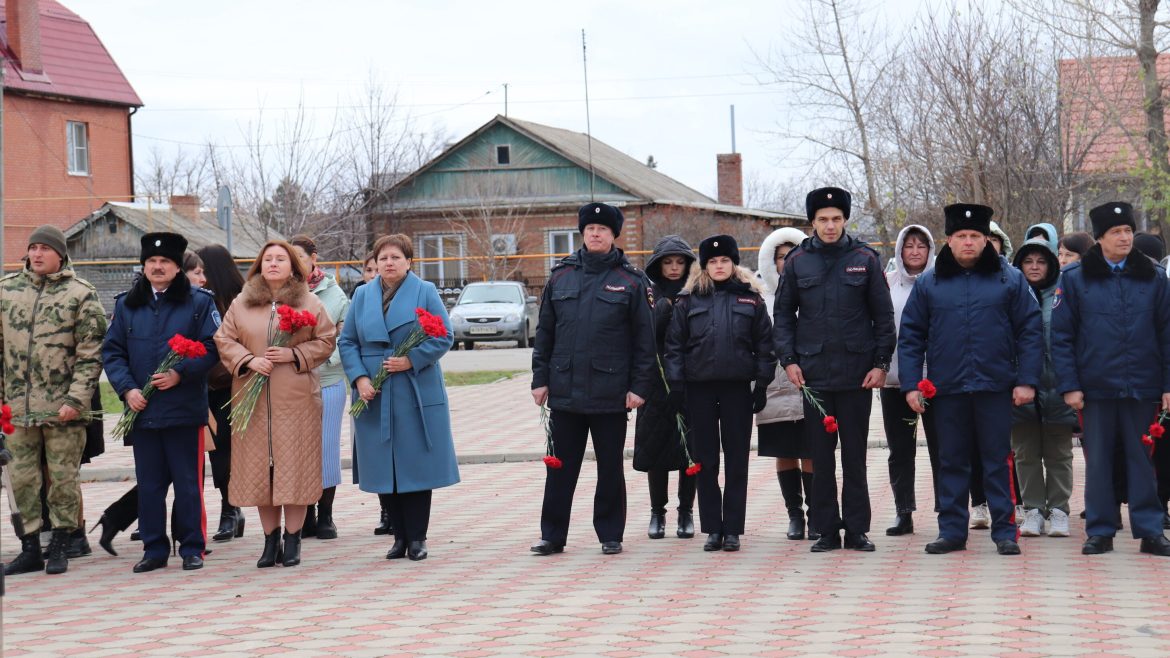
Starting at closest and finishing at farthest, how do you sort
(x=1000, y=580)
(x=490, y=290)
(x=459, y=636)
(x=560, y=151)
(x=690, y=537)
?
(x=459, y=636) → (x=1000, y=580) → (x=690, y=537) → (x=490, y=290) → (x=560, y=151)

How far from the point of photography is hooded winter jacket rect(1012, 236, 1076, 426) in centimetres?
910

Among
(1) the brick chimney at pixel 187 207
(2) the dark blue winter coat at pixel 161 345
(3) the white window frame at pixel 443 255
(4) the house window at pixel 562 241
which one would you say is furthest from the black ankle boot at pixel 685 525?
(4) the house window at pixel 562 241

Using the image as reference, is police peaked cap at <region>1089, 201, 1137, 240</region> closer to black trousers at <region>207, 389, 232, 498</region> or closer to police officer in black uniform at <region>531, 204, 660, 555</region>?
police officer in black uniform at <region>531, 204, 660, 555</region>

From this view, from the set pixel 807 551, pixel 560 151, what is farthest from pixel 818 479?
pixel 560 151

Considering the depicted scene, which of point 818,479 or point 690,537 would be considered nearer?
point 818,479

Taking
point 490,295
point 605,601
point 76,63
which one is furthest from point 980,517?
point 76,63

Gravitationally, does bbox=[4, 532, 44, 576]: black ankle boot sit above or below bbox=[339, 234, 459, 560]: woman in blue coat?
below

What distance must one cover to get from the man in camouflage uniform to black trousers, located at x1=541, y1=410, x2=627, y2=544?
2.79 metres

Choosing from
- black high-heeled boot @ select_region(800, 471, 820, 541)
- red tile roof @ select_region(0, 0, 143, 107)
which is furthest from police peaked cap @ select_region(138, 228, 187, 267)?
red tile roof @ select_region(0, 0, 143, 107)

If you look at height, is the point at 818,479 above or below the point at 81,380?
below

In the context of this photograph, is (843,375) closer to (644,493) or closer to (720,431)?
(720,431)

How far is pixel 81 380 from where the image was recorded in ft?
28.6

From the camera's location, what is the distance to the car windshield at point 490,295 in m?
34.0

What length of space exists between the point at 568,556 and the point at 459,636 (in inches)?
94.1
